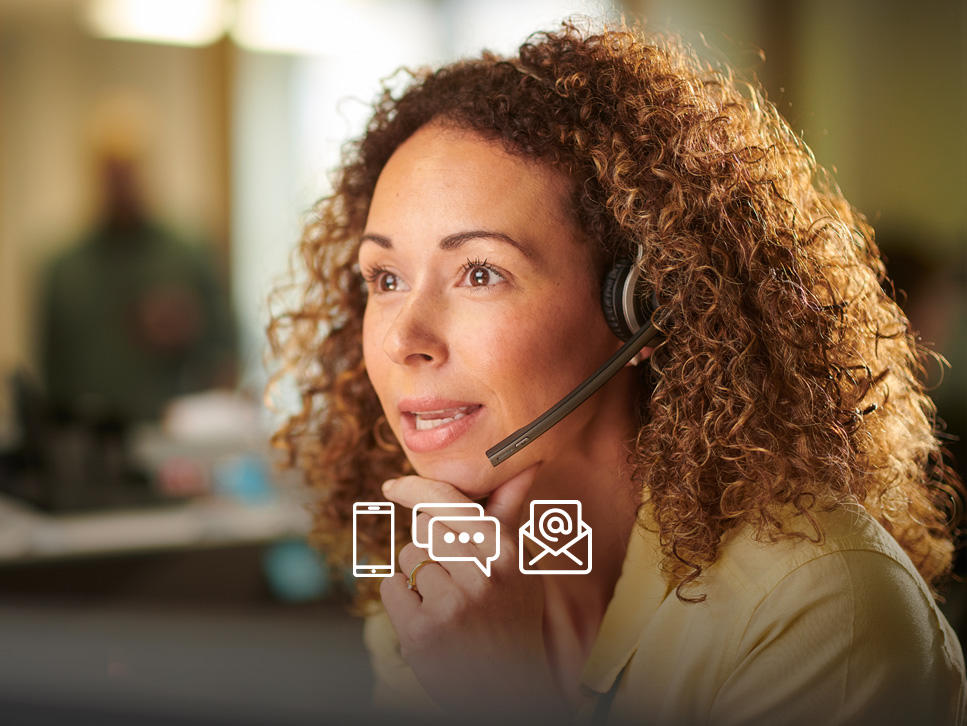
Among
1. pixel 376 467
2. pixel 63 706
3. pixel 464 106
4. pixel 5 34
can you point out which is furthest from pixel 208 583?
pixel 5 34

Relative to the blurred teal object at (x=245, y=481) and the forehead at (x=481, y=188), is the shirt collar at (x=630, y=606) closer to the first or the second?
the forehead at (x=481, y=188)

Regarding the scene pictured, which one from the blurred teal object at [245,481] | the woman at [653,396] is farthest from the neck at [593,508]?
the blurred teal object at [245,481]

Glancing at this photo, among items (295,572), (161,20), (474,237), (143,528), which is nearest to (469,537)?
(474,237)

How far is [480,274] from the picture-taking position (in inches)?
23.3

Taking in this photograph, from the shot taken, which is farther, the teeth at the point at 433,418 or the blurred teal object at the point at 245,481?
the blurred teal object at the point at 245,481

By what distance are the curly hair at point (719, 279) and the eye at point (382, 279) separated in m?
0.12

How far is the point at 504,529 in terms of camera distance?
61cm

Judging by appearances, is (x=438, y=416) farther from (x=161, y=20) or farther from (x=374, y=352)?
(x=161, y=20)

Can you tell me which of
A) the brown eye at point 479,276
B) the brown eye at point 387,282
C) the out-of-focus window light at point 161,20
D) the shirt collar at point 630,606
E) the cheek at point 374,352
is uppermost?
the out-of-focus window light at point 161,20

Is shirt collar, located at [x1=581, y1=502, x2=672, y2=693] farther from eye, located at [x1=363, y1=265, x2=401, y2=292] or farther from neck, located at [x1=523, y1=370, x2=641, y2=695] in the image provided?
eye, located at [x1=363, y1=265, x2=401, y2=292]

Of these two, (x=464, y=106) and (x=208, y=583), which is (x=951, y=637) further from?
(x=208, y=583)

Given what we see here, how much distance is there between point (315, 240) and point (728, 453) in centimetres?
45

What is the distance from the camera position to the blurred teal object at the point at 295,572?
1.18 meters

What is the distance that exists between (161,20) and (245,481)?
3.45m
